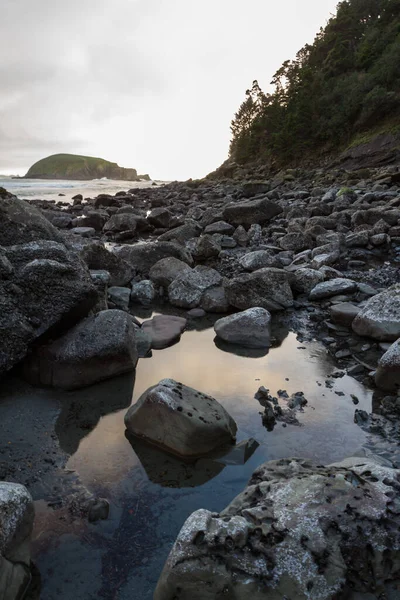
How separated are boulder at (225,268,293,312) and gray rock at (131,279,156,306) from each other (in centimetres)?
140

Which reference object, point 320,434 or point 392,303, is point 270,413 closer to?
point 320,434

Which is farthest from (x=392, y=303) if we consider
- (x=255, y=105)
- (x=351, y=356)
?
(x=255, y=105)

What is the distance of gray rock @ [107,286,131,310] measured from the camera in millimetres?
6430

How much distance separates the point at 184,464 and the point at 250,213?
10398 millimetres

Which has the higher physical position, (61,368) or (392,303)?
(392,303)

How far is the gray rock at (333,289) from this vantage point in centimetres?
633

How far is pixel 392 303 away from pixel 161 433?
10.3 ft

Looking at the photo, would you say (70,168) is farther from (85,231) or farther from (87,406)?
(87,406)

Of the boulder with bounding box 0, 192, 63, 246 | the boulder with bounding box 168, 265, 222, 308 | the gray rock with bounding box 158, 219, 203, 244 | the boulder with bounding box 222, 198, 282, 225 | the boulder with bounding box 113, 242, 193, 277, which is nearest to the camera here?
the boulder with bounding box 0, 192, 63, 246

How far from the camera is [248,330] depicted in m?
5.22

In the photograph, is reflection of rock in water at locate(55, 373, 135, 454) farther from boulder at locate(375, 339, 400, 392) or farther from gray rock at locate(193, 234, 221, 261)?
gray rock at locate(193, 234, 221, 261)

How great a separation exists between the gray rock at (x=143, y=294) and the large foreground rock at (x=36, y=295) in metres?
2.29

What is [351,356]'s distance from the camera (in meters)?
4.71

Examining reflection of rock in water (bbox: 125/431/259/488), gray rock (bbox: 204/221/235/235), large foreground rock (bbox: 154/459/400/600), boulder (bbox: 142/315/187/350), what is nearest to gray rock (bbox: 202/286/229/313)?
boulder (bbox: 142/315/187/350)
